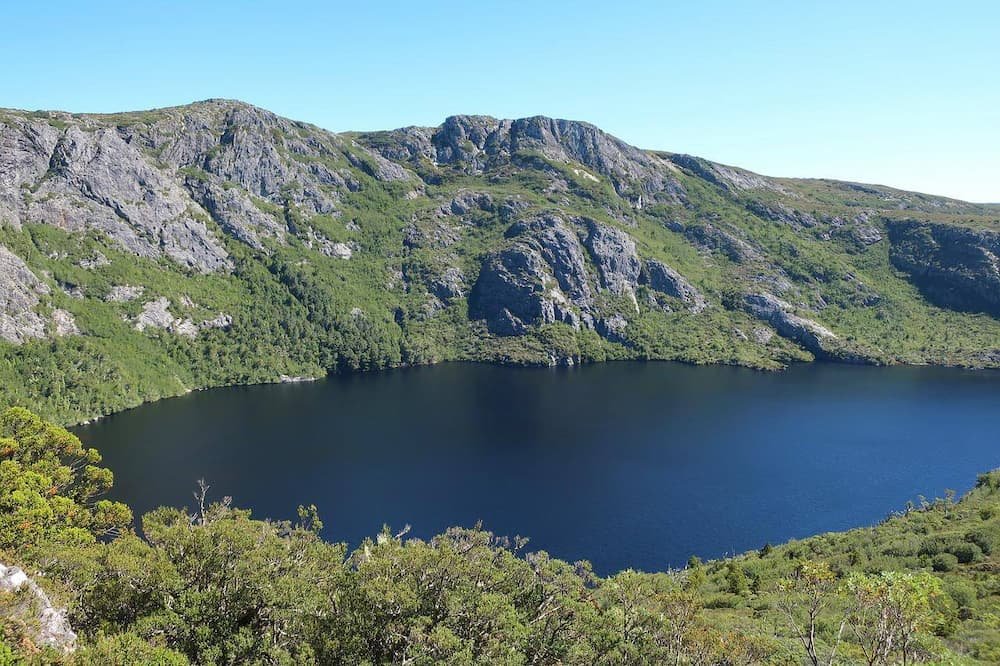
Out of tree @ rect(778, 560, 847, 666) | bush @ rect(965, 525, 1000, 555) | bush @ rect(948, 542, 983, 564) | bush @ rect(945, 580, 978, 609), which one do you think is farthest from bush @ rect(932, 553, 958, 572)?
tree @ rect(778, 560, 847, 666)

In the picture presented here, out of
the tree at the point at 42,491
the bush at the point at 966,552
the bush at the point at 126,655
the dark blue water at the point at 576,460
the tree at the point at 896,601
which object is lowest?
the dark blue water at the point at 576,460

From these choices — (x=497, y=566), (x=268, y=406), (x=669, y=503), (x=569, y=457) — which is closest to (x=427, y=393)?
(x=268, y=406)

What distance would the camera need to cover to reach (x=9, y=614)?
85.8ft

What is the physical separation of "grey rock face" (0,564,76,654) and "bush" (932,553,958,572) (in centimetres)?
7393

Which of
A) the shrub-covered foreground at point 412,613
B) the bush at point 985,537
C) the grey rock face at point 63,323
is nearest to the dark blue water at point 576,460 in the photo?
the bush at point 985,537

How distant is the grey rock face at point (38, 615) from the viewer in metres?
26.5

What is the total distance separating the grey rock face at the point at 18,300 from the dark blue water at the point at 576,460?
4045 cm

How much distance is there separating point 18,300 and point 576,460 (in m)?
165

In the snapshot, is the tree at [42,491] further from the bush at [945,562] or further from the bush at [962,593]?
the bush at [945,562]

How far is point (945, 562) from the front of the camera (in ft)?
195

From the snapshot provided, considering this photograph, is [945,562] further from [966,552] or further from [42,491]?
[42,491]

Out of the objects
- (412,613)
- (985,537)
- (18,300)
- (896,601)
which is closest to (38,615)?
(412,613)

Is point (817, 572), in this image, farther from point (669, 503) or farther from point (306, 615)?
point (669, 503)

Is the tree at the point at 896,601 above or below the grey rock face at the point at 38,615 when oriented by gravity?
above
